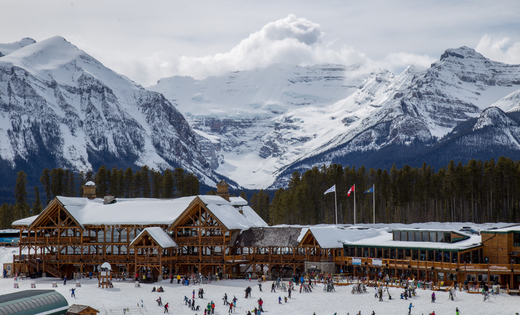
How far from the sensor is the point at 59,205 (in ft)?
270

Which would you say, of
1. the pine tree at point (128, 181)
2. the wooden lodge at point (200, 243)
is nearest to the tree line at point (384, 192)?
the pine tree at point (128, 181)

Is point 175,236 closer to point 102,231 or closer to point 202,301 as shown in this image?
point 102,231

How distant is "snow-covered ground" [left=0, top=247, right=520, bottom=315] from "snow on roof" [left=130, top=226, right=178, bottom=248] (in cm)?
651

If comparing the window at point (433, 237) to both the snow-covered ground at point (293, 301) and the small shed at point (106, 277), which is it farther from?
the small shed at point (106, 277)

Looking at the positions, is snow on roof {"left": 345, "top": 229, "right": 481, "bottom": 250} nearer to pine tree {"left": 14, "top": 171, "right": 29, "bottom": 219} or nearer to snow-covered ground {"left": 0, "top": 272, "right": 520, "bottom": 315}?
snow-covered ground {"left": 0, "top": 272, "right": 520, "bottom": 315}

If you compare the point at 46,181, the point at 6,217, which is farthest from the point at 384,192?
the point at 6,217

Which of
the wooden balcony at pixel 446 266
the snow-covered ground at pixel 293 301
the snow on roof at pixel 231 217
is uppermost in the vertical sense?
the snow on roof at pixel 231 217

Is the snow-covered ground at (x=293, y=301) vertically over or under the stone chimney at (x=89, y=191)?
under

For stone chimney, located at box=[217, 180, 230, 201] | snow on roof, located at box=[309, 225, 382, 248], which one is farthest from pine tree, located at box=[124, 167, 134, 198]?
snow on roof, located at box=[309, 225, 382, 248]

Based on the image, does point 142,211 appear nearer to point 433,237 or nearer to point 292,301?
point 292,301

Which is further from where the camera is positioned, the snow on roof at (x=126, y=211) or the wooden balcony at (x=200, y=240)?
the snow on roof at (x=126, y=211)

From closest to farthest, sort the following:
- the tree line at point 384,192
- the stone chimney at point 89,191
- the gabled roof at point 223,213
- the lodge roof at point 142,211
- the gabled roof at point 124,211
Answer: the gabled roof at point 223,213
the lodge roof at point 142,211
the gabled roof at point 124,211
the stone chimney at point 89,191
the tree line at point 384,192

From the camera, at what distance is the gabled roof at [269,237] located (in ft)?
259

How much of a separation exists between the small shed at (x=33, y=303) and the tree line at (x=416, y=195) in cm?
7626
